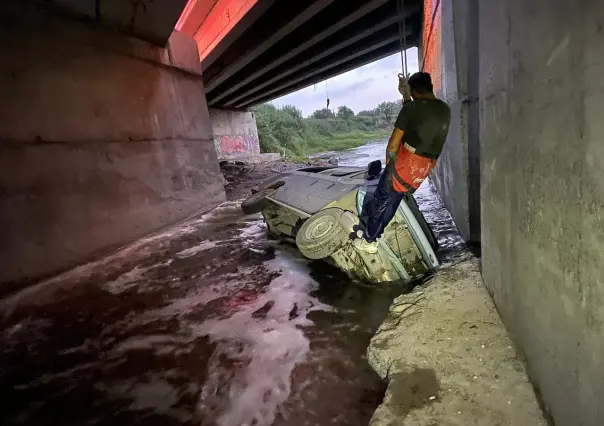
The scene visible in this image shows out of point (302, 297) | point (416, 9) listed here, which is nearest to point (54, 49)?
point (302, 297)

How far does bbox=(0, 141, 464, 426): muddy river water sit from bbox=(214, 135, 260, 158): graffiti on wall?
1888 centimetres

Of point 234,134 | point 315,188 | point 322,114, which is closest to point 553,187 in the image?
point 315,188

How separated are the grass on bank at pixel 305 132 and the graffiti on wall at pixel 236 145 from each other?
3.62m

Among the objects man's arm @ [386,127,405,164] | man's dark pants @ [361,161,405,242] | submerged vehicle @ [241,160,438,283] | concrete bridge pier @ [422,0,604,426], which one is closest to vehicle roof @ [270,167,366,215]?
submerged vehicle @ [241,160,438,283]

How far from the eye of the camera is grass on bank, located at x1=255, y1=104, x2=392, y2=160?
33.0 m

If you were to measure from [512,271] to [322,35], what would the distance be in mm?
9483

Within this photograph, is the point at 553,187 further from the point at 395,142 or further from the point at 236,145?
the point at 236,145

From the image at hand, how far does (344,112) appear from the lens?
58.3 meters

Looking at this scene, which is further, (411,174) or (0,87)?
(0,87)

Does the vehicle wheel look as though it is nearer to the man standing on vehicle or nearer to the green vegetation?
the man standing on vehicle

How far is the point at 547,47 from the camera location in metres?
1.60

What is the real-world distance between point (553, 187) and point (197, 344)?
304 cm

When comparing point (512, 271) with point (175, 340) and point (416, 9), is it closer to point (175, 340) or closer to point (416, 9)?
point (175, 340)

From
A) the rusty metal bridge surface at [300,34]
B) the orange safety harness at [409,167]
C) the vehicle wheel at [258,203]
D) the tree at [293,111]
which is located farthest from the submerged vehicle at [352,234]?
the tree at [293,111]
